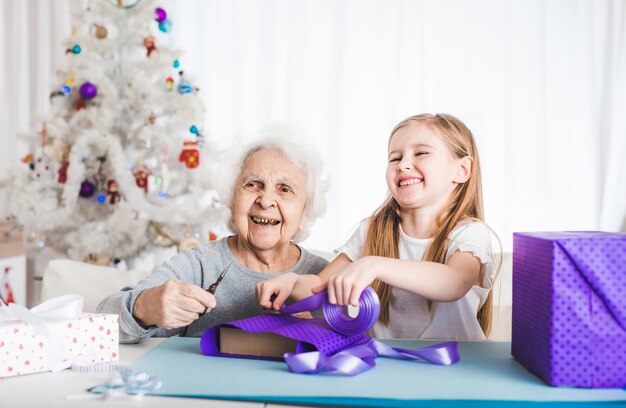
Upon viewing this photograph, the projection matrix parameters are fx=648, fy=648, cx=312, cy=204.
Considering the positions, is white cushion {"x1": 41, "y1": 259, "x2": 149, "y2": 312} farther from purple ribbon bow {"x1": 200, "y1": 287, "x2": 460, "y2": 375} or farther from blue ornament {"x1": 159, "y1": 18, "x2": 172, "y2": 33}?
blue ornament {"x1": 159, "y1": 18, "x2": 172, "y2": 33}

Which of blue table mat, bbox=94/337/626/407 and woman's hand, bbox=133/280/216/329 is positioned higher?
woman's hand, bbox=133/280/216/329

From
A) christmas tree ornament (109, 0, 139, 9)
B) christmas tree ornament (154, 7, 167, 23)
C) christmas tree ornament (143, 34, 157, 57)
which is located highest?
christmas tree ornament (109, 0, 139, 9)

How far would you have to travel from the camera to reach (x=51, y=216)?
12.5ft

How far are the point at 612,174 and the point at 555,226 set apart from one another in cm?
52

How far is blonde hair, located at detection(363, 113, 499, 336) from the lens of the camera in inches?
64.0

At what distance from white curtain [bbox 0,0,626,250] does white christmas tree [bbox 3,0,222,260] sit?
2.51 ft

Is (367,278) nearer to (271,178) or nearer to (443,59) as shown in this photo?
(271,178)

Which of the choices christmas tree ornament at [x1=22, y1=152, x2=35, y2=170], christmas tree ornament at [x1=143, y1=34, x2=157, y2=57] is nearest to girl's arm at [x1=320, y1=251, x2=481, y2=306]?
christmas tree ornament at [x1=143, y1=34, x2=157, y2=57]

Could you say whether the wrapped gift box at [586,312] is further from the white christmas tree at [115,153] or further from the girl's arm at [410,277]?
the white christmas tree at [115,153]

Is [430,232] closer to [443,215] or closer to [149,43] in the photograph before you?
[443,215]

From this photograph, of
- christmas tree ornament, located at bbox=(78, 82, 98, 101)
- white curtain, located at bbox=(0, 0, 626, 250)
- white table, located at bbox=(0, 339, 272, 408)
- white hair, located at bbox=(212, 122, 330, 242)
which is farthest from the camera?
white curtain, located at bbox=(0, 0, 626, 250)

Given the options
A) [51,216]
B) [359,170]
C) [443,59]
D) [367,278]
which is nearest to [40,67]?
[51,216]

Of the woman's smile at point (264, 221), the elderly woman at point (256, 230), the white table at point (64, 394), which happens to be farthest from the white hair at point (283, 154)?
the white table at point (64, 394)

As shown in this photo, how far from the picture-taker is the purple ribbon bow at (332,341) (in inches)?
39.7
